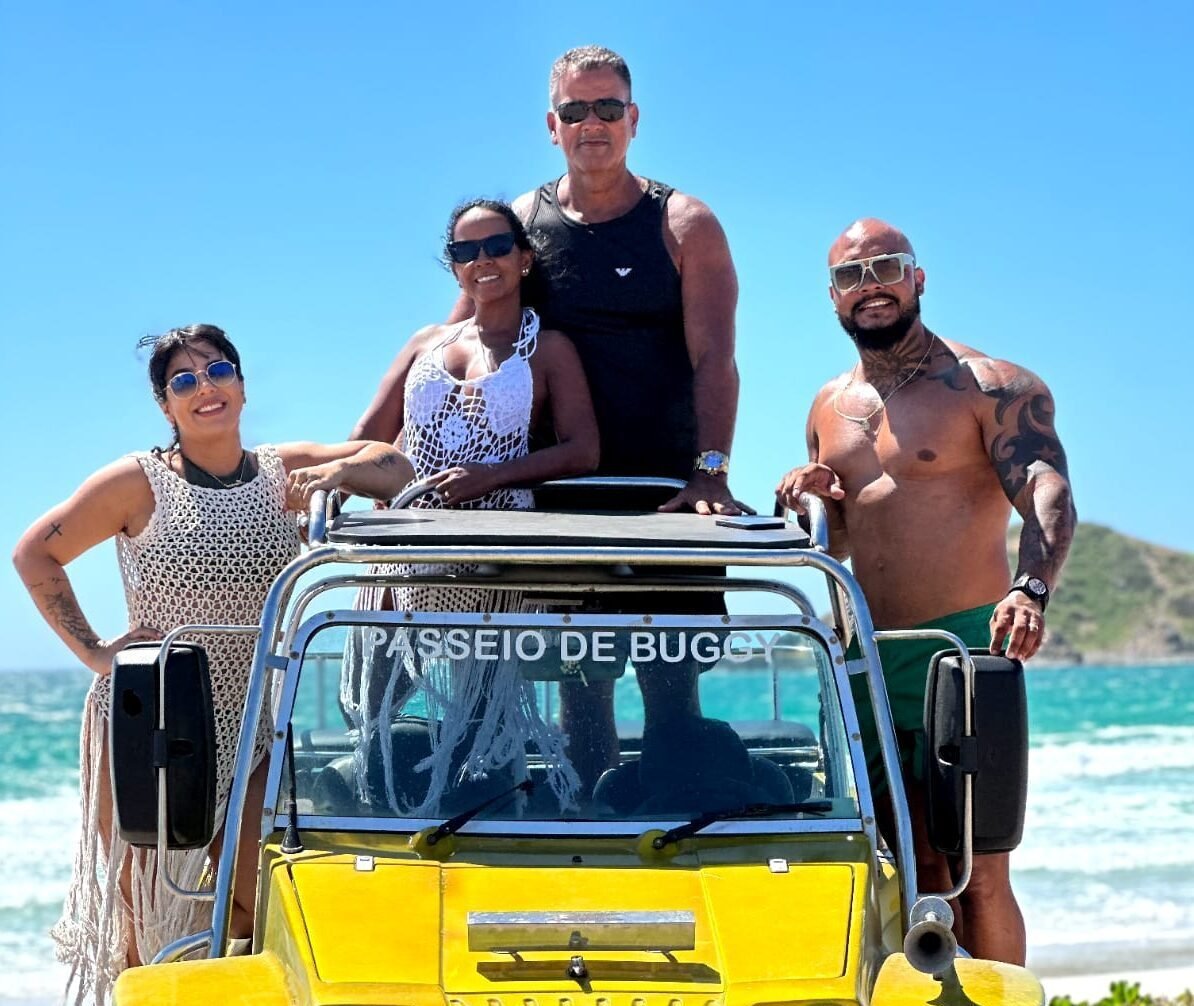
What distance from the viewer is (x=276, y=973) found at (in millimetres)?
3670

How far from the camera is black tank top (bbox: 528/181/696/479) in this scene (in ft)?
18.9

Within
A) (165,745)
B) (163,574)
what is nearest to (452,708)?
(165,745)

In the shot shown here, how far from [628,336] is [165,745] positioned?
95.4 inches

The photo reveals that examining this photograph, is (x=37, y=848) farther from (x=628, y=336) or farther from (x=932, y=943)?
(x=932, y=943)

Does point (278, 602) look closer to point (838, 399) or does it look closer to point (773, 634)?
point (773, 634)

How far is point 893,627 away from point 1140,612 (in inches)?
3061

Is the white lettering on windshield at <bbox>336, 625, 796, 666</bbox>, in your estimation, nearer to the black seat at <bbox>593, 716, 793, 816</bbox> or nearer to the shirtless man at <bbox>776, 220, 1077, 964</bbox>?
the black seat at <bbox>593, 716, 793, 816</bbox>

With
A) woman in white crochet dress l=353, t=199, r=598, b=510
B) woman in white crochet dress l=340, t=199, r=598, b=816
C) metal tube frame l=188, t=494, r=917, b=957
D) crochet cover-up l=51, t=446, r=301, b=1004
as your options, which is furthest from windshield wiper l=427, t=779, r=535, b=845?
woman in white crochet dress l=353, t=199, r=598, b=510

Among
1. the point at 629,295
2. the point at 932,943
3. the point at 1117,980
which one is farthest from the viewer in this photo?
the point at 1117,980

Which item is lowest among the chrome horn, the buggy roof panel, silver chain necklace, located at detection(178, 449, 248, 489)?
the chrome horn

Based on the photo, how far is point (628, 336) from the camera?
19.0 ft

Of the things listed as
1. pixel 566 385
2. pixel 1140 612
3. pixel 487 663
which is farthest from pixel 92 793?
pixel 1140 612

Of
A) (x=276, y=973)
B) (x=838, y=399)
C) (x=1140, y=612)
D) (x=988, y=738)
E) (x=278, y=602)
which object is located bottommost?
(x=1140, y=612)

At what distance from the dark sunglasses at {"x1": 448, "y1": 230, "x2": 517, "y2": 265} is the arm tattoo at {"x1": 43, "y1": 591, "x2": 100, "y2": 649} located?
1577 mm
